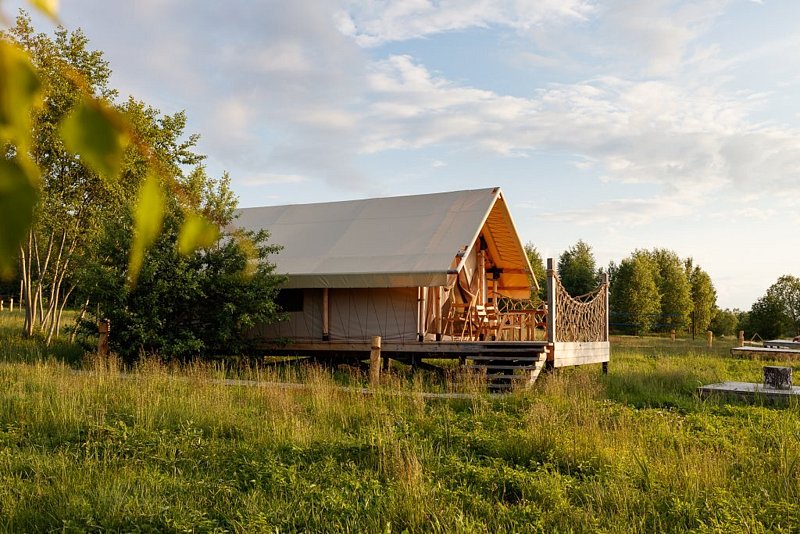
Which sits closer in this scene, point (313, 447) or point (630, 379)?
point (313, 447)

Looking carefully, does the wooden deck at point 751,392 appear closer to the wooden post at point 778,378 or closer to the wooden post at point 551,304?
the wooden post at point 778,378

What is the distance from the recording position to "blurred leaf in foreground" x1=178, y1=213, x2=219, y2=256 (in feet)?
3.20

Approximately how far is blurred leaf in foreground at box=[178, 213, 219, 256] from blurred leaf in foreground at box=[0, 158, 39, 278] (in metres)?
0.28

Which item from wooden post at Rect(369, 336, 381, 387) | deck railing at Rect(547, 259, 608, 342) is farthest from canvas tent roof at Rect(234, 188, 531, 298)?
wooden post at Rect(369, 336, 381, 387)

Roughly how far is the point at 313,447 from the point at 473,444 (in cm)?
172

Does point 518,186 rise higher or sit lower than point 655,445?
higher

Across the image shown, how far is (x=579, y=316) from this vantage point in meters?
16.1

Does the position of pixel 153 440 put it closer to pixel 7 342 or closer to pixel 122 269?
pixel 122 269

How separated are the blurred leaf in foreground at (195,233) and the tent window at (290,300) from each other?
15945 millimetres

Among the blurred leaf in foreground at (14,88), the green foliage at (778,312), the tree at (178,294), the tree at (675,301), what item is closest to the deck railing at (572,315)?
the tree at (178,294)

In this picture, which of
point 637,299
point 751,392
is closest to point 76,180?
point 751,392

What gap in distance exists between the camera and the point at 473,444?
299 inches

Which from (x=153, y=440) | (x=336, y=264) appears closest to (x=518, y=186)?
(x=336, y=264)

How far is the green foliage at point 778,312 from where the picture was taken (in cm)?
4234
